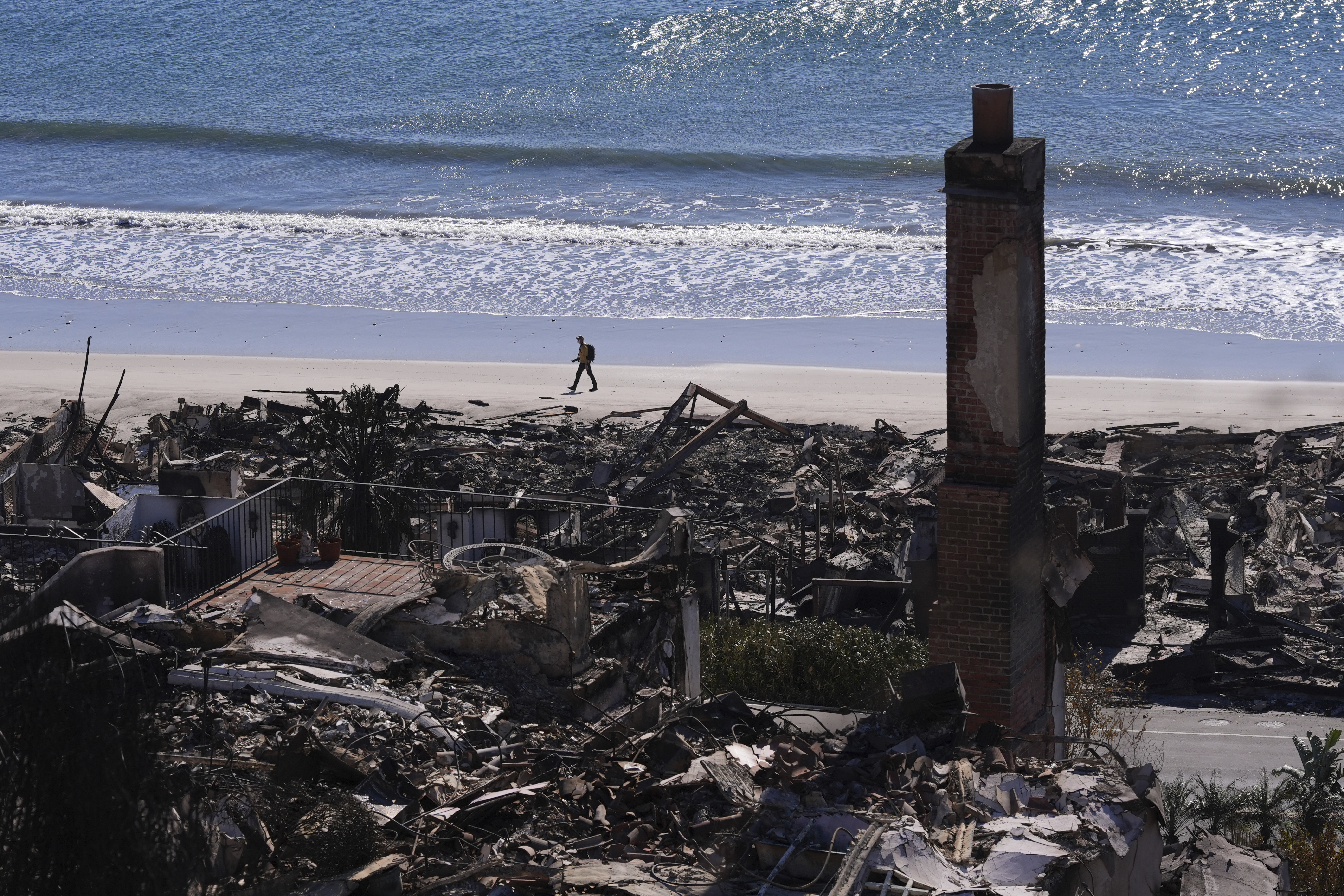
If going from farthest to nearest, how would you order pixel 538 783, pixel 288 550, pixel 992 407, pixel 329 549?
pixel 329 549, pixel 288 550, pixel 992 407, pixel 538 783

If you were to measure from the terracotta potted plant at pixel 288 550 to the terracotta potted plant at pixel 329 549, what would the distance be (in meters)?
0.24

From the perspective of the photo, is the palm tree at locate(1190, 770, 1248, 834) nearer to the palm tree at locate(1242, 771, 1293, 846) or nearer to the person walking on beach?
the palm tree at locate(1242, 771, 1293, 846)

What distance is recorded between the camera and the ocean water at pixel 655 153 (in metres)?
40.6

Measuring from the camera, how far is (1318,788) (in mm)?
14086

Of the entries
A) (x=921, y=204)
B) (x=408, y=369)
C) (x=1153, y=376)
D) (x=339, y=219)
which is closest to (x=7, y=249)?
(x=339, y=219)

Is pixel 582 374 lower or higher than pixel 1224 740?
higher

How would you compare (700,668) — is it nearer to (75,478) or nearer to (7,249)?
(75,478)

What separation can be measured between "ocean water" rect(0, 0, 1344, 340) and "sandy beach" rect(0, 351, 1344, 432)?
5796 mm

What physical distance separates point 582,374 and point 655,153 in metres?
30.5

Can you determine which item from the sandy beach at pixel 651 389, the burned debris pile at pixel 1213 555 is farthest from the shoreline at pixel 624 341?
the burned debris pile at pixel 1213 555

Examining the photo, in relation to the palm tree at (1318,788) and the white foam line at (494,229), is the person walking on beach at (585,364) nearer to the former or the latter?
the white foam line at (494,229)

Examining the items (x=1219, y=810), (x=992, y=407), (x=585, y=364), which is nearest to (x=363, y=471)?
(x=585, y=364)

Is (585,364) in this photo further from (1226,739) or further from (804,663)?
(1226,739)

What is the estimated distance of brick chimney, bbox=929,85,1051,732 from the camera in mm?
11789
